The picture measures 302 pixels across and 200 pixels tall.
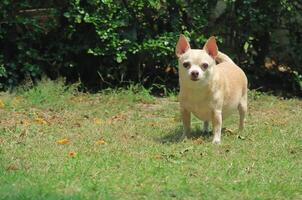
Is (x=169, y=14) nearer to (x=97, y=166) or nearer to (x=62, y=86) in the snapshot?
(x=62, y=86)

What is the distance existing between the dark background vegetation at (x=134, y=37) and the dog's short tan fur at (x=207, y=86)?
9.59 feet

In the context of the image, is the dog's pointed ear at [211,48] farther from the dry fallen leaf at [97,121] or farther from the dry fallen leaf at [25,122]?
the dry fallen leaf at [25,122]

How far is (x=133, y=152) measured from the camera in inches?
255

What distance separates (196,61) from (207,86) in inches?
13.2

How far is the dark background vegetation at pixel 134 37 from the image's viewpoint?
1008 centimetres

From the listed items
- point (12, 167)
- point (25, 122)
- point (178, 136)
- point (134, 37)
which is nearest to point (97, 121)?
point (25, 122)

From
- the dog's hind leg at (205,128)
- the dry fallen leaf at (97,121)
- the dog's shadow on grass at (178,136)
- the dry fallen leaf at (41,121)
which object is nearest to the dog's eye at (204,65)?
the dog's shadow on grass at (178,136)

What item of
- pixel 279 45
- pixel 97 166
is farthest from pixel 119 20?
→ pixel 97 166

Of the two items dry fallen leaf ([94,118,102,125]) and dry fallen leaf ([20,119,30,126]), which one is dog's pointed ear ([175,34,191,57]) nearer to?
dry fallen leaf ([94,118,102,125])

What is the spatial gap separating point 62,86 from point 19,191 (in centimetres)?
517

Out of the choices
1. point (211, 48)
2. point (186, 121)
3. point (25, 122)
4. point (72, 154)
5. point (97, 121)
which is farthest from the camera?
point (97, 121)

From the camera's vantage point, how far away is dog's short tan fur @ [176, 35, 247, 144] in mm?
6664

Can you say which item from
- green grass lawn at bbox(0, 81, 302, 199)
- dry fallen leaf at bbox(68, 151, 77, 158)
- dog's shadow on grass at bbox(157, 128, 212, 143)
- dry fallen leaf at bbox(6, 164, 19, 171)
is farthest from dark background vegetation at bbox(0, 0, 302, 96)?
dry fallen leaf at bbox(6, 164, 19, 171)

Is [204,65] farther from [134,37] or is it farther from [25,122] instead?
[134,37]
